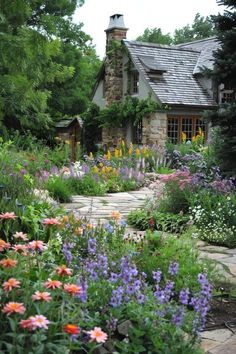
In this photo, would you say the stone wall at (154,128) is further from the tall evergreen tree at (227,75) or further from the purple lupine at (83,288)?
the purple lupine at (83,288)

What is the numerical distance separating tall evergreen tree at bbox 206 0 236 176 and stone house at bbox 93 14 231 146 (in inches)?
531

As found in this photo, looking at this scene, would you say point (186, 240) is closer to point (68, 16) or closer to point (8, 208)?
point (8, 208)

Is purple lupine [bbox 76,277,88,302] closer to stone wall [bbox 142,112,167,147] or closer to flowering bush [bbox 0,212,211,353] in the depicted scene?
flowering bush [bbox 0,212,211,353]

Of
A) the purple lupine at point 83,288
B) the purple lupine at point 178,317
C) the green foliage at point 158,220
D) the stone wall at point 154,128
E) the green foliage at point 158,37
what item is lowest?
the green foliage at point 158,220

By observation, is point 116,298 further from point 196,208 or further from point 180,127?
point 180,127

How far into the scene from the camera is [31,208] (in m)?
4.84

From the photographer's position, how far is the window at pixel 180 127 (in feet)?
72.4

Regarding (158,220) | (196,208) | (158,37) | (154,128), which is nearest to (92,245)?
(158,220)

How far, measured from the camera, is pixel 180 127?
22.2m

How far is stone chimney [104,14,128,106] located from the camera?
23500 mm

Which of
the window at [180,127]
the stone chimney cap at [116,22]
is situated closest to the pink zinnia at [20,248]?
the window at [180,127]

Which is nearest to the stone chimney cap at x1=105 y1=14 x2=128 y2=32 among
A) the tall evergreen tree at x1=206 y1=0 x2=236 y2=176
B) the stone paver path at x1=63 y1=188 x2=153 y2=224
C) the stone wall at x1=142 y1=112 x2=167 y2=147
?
the stone wall at x1=142 y1=112 x2=167 y2=147

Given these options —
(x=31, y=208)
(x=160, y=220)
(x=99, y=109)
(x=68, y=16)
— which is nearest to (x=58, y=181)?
(x=160, y=220)

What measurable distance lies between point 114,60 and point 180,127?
15.1ft
